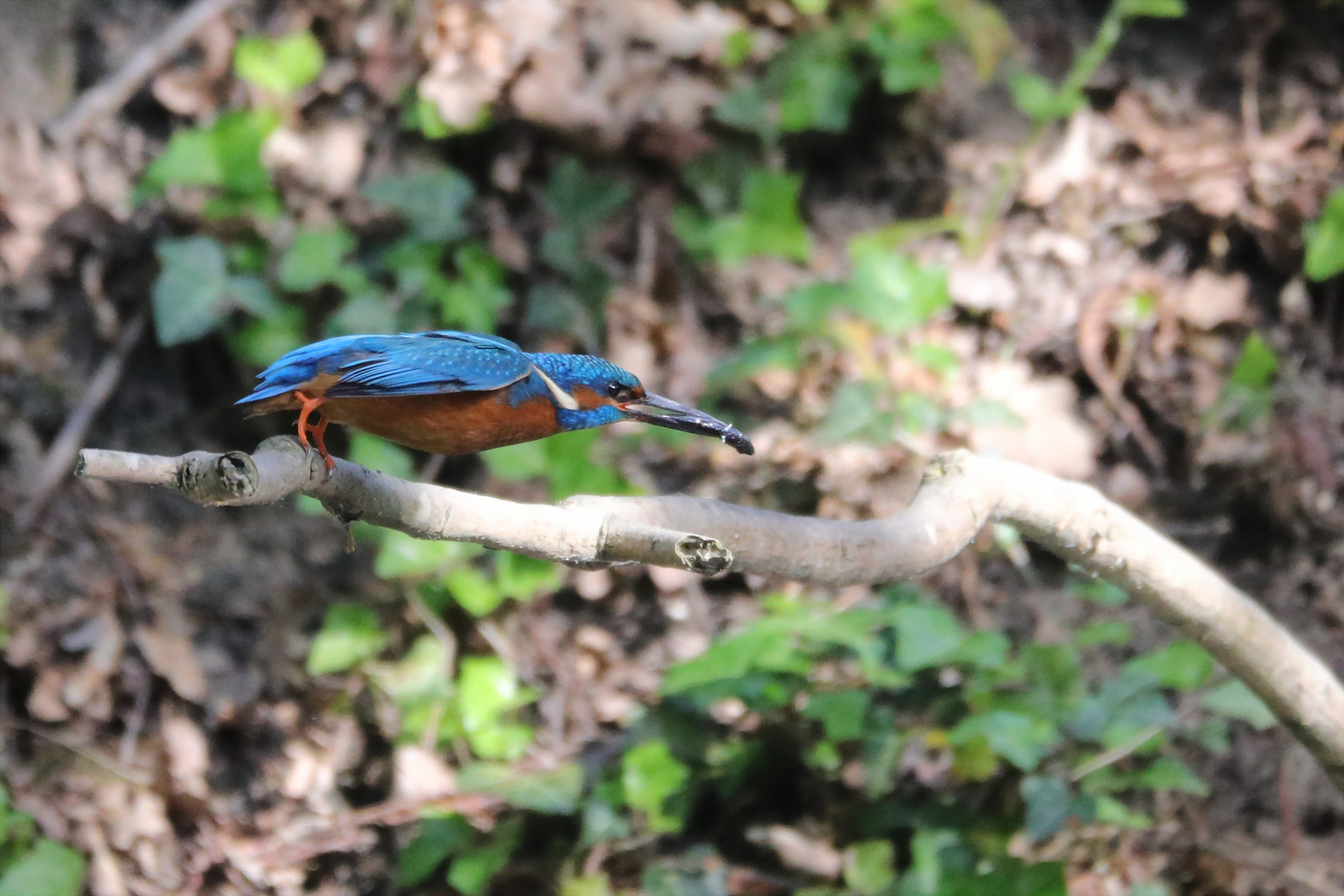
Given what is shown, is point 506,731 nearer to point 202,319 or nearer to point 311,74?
point 202,319

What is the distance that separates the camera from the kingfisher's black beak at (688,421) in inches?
73.7

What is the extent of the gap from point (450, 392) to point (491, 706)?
1912mm

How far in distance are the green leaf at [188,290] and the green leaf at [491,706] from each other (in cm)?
128

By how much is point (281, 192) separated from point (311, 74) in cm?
43

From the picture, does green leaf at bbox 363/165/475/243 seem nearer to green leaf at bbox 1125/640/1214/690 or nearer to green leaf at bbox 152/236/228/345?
green leaf at bbox 152/236/228/345

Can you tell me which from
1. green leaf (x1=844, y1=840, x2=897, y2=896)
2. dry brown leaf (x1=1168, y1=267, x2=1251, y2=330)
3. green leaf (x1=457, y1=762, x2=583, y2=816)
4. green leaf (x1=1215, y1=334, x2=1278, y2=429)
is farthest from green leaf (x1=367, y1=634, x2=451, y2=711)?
dry brown leaf (x1=1168, y1=267, x2=1251, y2=330)

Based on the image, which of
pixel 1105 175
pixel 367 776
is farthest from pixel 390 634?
pixel 1105 175

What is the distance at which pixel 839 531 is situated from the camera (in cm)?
193

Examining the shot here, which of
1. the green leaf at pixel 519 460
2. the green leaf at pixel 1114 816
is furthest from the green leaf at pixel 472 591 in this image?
the green leaf at pixel 1114 816

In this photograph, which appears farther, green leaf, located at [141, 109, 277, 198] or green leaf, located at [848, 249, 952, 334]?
green leaf, located at [141, 109, 277, 198]

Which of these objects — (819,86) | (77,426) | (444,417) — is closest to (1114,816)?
(444,417)

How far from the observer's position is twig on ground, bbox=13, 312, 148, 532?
358cm

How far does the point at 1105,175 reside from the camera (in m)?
4.23

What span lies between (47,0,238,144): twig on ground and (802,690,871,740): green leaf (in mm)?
3023
